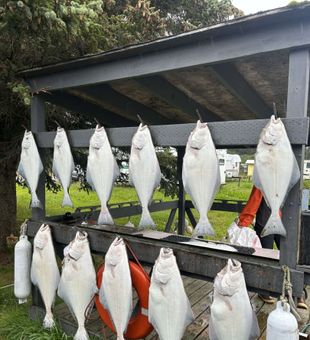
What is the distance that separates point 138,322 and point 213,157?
1523 mm

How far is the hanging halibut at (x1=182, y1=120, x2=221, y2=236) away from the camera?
2.15 m

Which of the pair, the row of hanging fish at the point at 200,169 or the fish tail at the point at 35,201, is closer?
the row of hanging fish at the point at 200,169

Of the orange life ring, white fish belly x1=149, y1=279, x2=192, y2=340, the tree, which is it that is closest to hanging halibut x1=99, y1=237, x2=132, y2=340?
the orange life ring

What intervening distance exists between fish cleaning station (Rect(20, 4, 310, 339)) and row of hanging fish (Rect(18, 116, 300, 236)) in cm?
13

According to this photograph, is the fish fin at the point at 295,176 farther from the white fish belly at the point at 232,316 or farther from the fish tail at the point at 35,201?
the fish tail at the point at 35,201

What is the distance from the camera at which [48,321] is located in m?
3.07

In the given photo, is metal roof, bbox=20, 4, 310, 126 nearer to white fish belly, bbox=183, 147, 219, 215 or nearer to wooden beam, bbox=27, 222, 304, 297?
white fish belly, bbox=183, 147, 219, 215

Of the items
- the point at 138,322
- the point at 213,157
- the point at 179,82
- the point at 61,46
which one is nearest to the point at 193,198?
the point at 213,157

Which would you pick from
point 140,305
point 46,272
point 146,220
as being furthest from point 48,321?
point 146,220

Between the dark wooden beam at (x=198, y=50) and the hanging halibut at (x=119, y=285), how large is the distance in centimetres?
138

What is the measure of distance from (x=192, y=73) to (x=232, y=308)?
1.98 metres

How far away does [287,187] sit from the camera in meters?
1.96

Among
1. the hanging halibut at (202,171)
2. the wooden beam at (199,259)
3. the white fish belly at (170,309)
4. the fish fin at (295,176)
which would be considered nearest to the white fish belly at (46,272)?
the wooden beam at (199,259)

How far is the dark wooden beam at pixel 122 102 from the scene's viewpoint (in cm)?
362
